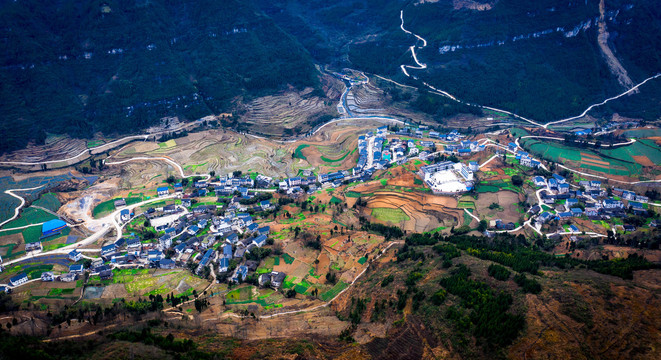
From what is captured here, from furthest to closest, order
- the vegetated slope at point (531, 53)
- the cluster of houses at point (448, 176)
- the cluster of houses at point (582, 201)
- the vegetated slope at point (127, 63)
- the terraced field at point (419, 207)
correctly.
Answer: the vegetated slope at point (531, 53) < the vegetated slope at point (127, 63) < the cluster of houses at point (448, 176) < the terraced field at point (419, 207) < the cluster of houses at point (582, 201)

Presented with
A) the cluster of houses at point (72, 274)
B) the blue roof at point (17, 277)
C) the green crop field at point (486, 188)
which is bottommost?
the cluster of houses at point (72, 274)

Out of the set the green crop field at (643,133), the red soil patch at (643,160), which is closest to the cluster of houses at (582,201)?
the red soil patch at (643,160)

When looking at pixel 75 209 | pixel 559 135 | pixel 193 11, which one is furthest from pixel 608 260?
pixel 193 11

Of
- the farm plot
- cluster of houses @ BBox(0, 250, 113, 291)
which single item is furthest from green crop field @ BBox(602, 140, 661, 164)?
the farm plot

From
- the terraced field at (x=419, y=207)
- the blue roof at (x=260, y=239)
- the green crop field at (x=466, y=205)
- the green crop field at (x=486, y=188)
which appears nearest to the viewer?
the blue roof at (x=260, y=239)

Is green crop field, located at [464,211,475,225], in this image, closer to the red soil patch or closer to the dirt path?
the red soil patch

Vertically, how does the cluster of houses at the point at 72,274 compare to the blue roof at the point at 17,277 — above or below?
below

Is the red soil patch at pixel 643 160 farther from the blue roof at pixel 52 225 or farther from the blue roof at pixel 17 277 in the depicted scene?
the blue roof at pixel 17 277

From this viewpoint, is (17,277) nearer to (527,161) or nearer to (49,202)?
(49,202)
